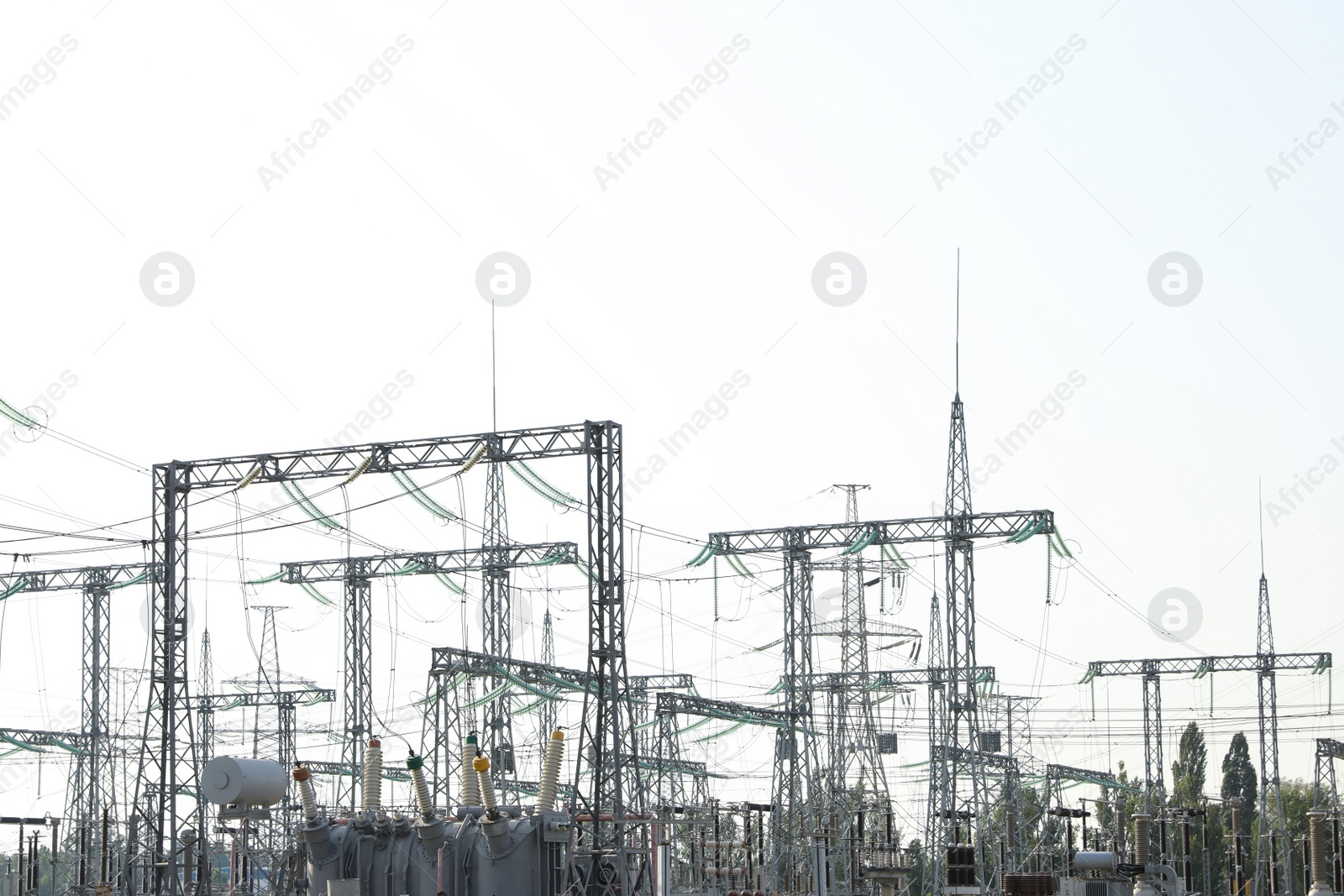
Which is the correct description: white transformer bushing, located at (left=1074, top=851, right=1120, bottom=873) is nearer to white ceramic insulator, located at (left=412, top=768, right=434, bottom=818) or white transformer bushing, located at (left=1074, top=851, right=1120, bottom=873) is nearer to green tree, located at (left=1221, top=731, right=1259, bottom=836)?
white ceramic insulator, located at (left=412, top=768, right=434, bottom=818)

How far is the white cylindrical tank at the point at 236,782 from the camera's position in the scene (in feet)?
102

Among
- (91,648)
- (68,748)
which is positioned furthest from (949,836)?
(68,748)

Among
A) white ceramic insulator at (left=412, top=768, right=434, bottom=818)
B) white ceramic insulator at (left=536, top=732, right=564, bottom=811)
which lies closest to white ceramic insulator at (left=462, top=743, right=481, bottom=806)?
white ceramic insulator at (left=412, top=768, right=434, bottom=818)

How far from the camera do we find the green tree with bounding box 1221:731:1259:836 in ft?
282

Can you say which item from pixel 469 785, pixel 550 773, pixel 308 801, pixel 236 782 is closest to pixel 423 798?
pixel 469 785

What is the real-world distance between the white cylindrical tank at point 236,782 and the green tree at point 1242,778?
66006 mm

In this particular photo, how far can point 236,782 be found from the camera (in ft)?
102

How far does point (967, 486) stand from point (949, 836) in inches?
367

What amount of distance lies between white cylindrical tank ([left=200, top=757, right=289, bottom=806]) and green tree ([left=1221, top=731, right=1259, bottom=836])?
66006mm

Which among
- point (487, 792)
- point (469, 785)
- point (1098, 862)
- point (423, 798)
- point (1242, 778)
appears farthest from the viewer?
point (1242, 778)

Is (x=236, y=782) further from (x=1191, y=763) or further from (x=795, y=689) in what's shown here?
(x=1191, y=763)

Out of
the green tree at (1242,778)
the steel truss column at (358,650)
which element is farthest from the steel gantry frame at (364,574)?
the green tree at (1242,778)

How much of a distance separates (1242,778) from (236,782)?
224ft

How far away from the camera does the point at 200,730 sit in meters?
67.1
